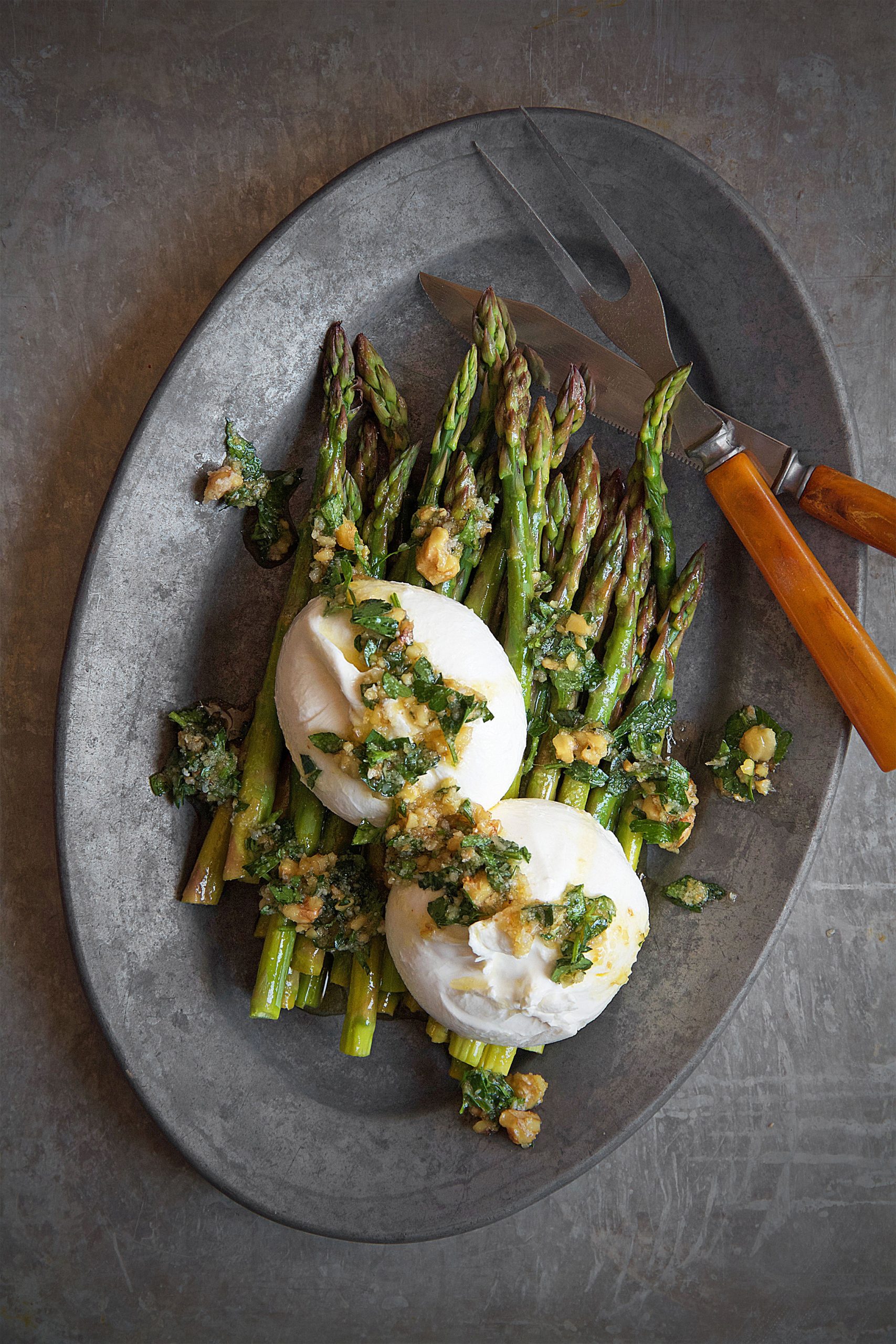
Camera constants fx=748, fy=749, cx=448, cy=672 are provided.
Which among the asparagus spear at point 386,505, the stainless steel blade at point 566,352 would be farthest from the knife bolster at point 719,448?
the asparagus spear at point 386,505

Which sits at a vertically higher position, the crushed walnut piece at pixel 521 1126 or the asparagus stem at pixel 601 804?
the asparagus stem at pixel 601 804

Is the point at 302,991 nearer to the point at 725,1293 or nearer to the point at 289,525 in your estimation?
the point at 289,525

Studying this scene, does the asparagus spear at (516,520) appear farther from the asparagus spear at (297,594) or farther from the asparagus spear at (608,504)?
the asparagus spear at (297,594)

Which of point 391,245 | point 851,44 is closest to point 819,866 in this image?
point 391,245

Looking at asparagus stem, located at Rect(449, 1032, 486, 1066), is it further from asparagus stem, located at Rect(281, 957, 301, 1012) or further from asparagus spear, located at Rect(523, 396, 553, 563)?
asparagus stem, located at Rect(281, 957, 301, 1012)

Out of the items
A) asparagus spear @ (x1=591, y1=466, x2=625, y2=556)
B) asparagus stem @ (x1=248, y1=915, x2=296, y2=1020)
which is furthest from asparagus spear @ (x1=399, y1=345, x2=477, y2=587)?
asparagus stem @ (x1=248, y1=915, x2=296, y2=1020)

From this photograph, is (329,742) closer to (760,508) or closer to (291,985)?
(291,985)
